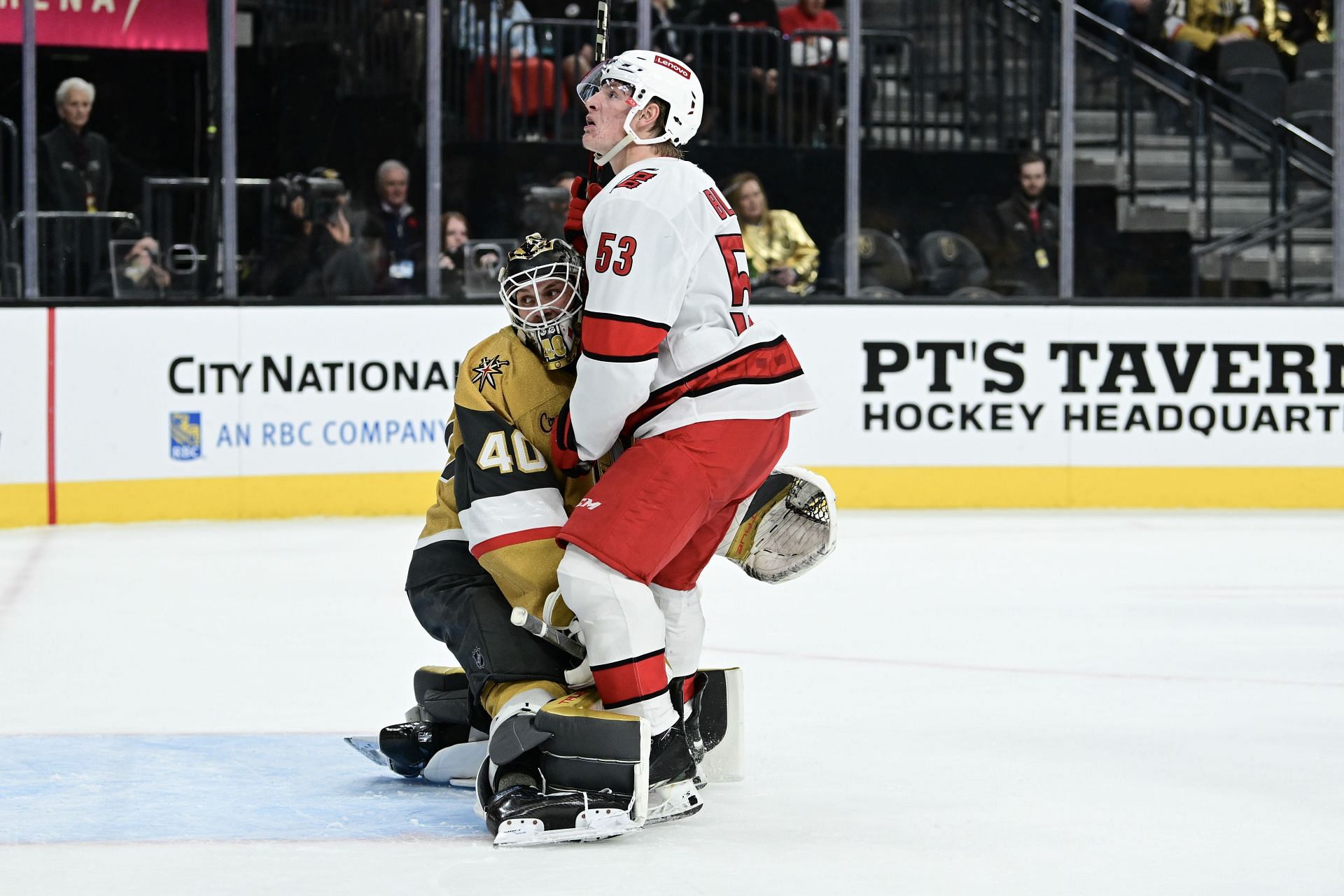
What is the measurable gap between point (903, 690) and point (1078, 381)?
417 centimetres

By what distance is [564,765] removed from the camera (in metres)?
2.83

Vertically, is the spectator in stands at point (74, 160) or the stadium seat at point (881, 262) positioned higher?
the spectator in stands at point (74, 160)

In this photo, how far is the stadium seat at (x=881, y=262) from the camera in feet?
26.4

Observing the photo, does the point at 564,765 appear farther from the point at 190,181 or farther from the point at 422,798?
the point at 190,181

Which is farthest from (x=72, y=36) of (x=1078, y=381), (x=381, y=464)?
(x=1078, y=381)

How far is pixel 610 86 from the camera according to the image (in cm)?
304

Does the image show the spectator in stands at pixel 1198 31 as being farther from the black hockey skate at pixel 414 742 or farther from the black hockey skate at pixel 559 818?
the black hockey skate at pixel 559 818

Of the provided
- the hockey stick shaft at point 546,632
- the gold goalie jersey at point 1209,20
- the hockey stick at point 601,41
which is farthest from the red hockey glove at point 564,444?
the gold goalie jersey at point 1209,20

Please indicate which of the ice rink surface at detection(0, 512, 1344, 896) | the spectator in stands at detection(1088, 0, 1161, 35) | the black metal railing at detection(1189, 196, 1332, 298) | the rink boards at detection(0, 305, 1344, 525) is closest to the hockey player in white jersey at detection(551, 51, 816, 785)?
the ice rink surface at detection(0, 512, 1344, 896)

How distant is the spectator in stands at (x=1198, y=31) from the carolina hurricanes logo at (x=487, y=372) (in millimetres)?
6265

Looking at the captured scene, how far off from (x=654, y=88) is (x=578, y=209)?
0.81 feet

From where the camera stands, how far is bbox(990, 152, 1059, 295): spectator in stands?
812cm

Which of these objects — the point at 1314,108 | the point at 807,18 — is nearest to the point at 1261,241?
the point at 1314,108

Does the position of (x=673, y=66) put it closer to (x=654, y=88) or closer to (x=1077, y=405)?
(x=654, y=88)
